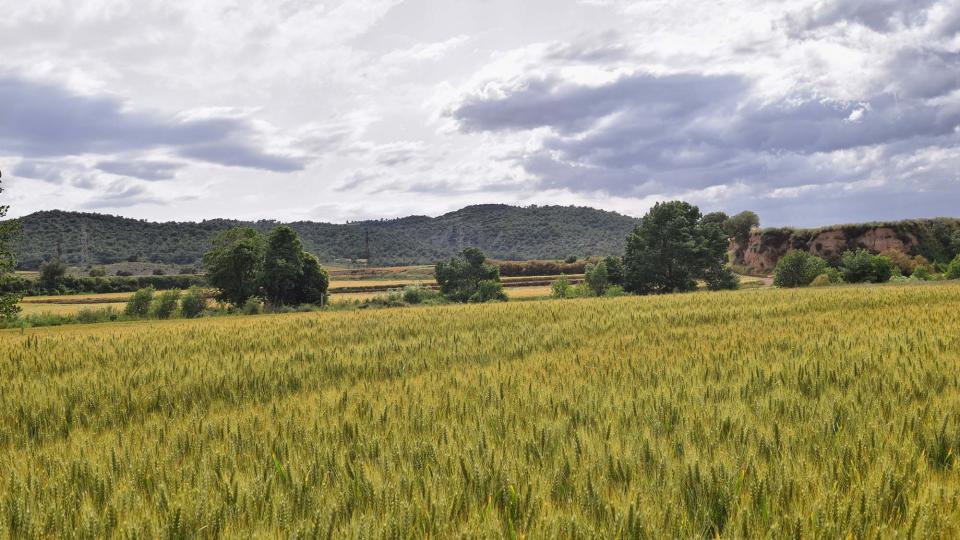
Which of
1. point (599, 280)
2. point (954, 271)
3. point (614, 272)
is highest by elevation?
point (614, 272)

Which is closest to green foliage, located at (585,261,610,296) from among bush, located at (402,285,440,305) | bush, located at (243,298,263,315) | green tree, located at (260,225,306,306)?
bush, located at (402,285,440,305)

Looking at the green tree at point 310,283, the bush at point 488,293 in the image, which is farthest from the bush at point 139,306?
the bush at point 488,293

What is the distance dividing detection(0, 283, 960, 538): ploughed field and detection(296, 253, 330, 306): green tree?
174 ft

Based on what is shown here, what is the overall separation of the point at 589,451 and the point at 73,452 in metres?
4.51

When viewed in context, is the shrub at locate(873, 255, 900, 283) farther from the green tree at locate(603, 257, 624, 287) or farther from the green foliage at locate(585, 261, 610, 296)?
the green foliage at locate(585, 261, 610, 296)

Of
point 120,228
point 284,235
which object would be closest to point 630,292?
point 284,235

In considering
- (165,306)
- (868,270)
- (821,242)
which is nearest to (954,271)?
(868,270)

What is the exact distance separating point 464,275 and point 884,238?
215 ft

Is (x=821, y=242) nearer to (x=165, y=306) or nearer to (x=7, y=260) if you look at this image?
(x=165, y=306)

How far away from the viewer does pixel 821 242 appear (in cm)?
9381

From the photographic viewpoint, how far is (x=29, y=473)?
4523mm

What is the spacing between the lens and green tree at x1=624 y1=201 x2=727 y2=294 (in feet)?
206

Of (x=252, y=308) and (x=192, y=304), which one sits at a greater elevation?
(x=192, y=304)

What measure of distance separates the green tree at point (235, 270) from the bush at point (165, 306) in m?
4.90
